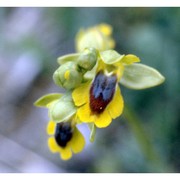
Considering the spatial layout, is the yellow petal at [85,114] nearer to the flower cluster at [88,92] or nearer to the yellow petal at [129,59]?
the flower cluster at [88,92]

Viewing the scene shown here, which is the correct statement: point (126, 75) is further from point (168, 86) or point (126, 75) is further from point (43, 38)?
point (43, 38)

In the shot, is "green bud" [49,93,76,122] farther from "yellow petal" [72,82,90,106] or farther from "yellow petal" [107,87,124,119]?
"yellow petal" [107,87,124,119]

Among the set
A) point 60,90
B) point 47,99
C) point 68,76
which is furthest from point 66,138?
point 60,90

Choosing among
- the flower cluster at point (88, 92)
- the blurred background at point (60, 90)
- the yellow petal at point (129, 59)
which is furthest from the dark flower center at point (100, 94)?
the blurred background at point (60, 90)

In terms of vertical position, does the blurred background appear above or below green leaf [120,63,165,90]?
below

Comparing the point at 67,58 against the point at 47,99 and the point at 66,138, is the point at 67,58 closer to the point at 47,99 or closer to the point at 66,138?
the point at 47,99

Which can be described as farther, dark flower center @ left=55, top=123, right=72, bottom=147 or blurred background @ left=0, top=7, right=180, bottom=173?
blurred background @ left=0, top=7, right=180, bottom=173

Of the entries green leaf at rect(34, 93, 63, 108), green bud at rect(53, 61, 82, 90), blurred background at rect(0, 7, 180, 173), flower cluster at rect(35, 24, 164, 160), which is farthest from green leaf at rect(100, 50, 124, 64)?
blurred background at rect(0, 7, 180, 173)
